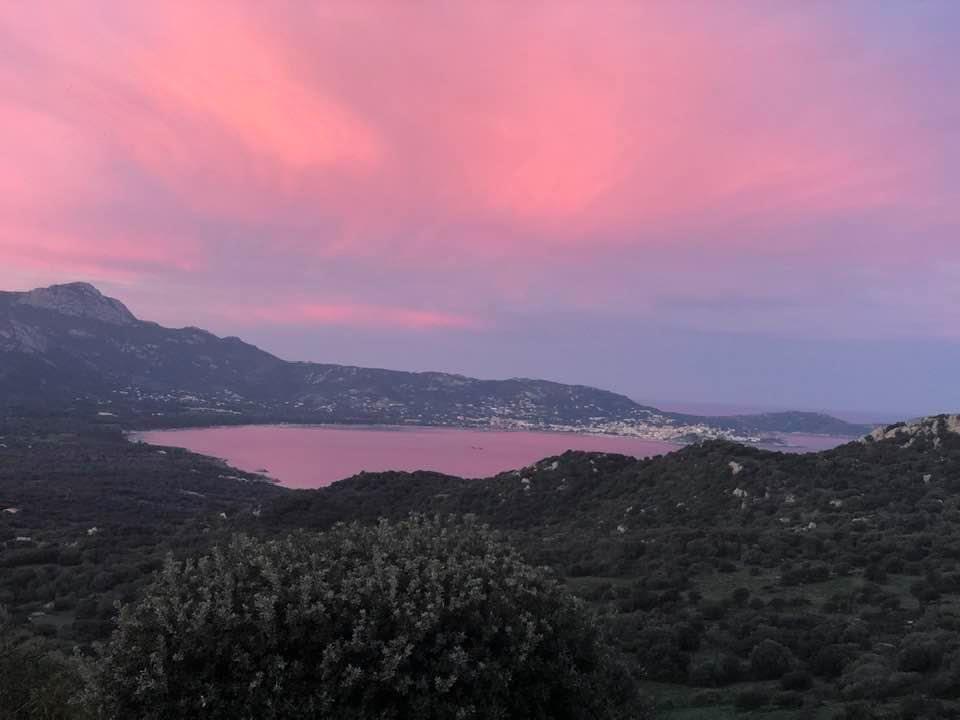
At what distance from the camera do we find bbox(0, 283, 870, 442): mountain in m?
133

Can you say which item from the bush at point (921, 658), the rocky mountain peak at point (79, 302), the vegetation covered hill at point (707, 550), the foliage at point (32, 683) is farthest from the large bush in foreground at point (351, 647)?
the rocky mountain peak at point (79, 302)

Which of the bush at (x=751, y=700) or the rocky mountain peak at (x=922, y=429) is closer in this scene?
the bush at (x=751, y=700)

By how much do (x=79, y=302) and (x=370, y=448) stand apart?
114902mm

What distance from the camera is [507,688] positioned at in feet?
20.8

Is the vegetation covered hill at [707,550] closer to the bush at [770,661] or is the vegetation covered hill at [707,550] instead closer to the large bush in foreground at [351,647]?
the bush at [770,661]

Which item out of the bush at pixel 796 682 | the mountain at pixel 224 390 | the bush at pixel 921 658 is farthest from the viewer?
the mountain at pixel 224 390

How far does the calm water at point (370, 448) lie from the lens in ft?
268

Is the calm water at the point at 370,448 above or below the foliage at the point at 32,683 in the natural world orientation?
below

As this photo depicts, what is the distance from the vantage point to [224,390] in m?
175

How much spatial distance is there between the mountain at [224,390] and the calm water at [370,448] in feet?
41.9

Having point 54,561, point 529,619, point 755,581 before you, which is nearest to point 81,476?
point 54,561

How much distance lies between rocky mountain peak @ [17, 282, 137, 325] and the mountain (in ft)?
1.21

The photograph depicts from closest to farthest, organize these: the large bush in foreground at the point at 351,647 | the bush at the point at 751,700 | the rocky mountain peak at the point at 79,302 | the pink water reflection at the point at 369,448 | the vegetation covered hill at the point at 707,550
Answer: the large bush in foreground at the point at 351,647 → the bush at the point at 751,700 → the vegetation covered hill at the point at 707,550 → the pink water reflection at the point at 369,448 → the rocky mountain peak at the point at 79,302

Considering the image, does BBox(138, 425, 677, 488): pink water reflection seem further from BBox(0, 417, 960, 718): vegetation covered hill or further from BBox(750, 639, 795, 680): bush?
BBox(750, 639, 795, 680): bush
